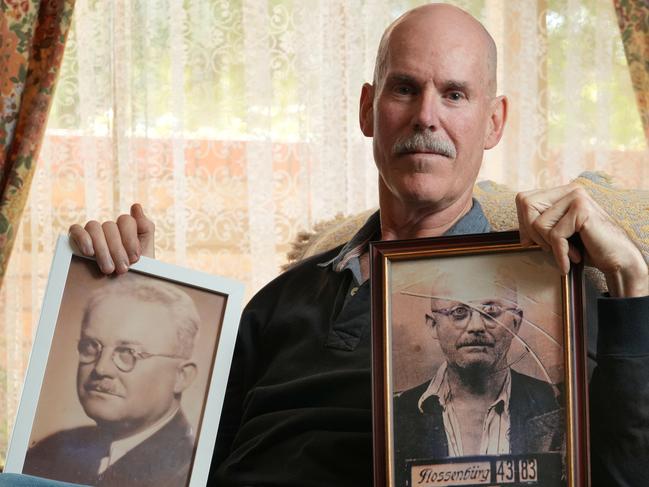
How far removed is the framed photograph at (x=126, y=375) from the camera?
1.32m

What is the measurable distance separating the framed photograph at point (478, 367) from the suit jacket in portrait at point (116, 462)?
0.34m

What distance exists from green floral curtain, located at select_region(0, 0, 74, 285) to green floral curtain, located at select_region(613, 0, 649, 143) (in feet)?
6.30

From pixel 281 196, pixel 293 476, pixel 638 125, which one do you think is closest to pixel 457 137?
pixel 293 476

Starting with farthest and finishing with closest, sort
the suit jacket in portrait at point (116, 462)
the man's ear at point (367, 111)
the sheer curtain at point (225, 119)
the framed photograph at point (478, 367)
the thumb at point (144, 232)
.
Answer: the sheer curtain at point (225, 119), the man's ear at point (367, 111), the thumb at point (144, 232), the suit jacket in portrait at point (116, 462), the framed photograph at point (478, 367)

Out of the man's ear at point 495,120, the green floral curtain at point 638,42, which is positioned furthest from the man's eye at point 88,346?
the green floral curtain at point 638,42

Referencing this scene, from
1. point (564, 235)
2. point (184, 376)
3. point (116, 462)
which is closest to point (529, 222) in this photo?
point (564, 235)

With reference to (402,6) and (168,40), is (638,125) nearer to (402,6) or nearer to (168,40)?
(402,6)

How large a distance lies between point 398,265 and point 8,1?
2312 millimetres

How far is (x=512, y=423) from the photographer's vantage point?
112 centimetres

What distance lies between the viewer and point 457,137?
1.56 m

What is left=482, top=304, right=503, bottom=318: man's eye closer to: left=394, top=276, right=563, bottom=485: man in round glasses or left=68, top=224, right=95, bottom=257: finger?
left=394, top=276, right=563, bottom=485: man in round glasses

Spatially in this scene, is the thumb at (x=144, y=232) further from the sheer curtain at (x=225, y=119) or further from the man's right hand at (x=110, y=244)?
the sheer curtain at (x=225, y=119)

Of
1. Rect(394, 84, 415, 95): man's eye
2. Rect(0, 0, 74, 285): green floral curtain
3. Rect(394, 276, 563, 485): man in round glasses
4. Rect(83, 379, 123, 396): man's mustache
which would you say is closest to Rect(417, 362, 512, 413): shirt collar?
Rect(394, 276, 563, 485): man in round glasses

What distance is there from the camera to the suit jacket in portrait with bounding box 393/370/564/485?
1106 mm
